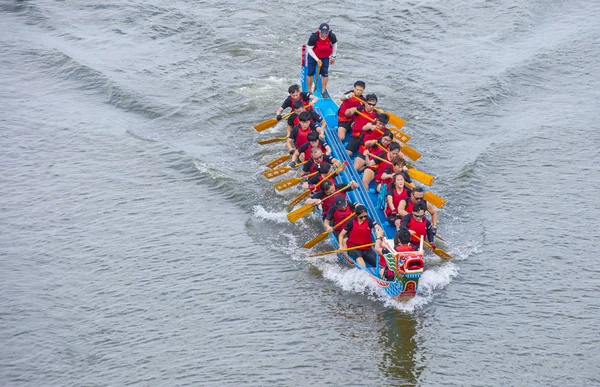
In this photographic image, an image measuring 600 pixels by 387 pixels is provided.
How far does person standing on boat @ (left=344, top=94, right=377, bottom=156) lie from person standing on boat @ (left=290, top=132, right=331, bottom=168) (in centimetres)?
62

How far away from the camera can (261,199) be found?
20.2 metres

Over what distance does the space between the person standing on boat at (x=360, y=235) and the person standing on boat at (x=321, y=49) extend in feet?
23.3

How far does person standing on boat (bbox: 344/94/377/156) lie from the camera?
20047mm

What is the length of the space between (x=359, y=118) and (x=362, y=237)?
4506mm

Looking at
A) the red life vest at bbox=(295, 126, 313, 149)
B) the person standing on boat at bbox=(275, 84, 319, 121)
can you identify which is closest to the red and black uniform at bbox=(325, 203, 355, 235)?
the red life vest at bbox=(295, 126, 313, 149)

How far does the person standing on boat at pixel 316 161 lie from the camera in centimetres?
1877

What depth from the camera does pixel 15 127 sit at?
23641mm

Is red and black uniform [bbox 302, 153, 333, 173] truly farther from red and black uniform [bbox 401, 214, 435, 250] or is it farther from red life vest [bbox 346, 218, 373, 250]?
red and black uniform [bbox 401, 214, 435, 250]

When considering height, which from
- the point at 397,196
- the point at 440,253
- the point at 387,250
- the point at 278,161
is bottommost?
the point at 278,161

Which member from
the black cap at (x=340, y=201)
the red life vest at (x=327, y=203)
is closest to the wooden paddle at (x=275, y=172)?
the red life vest at (x=327, y=203)

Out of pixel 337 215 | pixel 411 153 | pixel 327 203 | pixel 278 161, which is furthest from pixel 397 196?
pixel 278 161

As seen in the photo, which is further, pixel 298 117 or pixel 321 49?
pixel 321 49

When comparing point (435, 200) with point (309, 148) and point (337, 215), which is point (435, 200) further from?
point (309, 148)

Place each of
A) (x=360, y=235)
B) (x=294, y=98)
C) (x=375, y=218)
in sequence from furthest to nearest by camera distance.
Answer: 1. (x=294, y=98)
2. (x=375, y=218)
3. (x=360, y=235)
